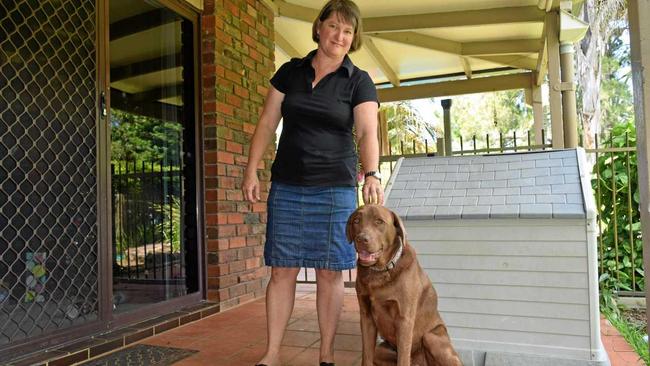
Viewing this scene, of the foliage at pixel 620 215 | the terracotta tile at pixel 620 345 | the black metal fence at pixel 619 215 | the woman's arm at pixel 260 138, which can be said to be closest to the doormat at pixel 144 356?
the woman's arm at pixel 260 138

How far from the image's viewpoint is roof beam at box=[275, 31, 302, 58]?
6.14 metres

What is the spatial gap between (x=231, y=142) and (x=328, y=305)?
6.83 ft

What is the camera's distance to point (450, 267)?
234cm

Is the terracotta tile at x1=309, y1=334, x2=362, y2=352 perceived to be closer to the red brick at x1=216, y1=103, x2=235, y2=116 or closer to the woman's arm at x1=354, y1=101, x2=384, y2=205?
the woman's arm at x1=354, y1=101, x2=384, y2=205

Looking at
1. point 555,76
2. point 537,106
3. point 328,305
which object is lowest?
point 328,305

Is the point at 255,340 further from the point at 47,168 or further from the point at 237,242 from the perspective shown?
the point at 47,168

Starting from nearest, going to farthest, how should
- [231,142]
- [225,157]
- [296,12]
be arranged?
1. [225,157]
2. [231,142]
3. [296,12]

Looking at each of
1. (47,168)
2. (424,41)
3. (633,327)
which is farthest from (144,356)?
(424,41)

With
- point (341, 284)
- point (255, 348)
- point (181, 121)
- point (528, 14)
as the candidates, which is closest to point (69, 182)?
point (181, 121)

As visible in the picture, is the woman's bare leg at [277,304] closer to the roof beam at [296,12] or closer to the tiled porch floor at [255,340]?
the tiled porch floor at [255,340]

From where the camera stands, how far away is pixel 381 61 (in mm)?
6699

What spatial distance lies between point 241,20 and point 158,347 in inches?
109

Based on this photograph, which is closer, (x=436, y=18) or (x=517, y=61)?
(x=436, y=18)

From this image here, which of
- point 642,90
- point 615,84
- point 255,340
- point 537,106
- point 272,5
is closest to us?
point 642,90
